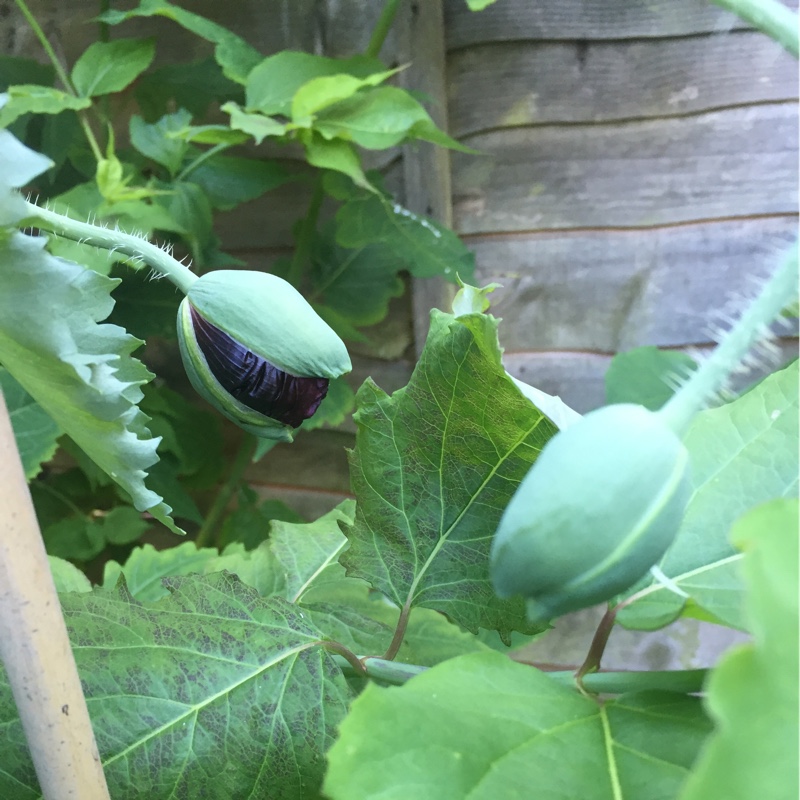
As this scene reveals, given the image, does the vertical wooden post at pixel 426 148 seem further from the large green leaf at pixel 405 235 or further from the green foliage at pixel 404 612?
the green foliage at pixel 404 612

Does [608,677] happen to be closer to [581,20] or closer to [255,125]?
[255,125]

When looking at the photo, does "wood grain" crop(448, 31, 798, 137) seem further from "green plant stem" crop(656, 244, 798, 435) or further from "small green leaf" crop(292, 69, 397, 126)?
"green plant stem" crop(656, 244, 798, 435)

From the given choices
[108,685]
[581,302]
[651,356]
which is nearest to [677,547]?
[108,685]

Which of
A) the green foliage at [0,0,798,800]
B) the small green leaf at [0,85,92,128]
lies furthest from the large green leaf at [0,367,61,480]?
the small green leaf at [0,85,92,128]

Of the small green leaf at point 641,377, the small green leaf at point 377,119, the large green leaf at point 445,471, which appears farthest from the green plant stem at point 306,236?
the large green leaf at point 445,471

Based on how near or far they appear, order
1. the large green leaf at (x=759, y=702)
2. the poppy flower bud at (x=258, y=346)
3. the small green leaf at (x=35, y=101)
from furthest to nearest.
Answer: the small green leaf at (x=35, y=101) → the poppy flower bud at (x=258, y=346) → the large green leaf at (x=759, y=702)

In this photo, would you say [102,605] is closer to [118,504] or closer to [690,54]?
[118,504]
